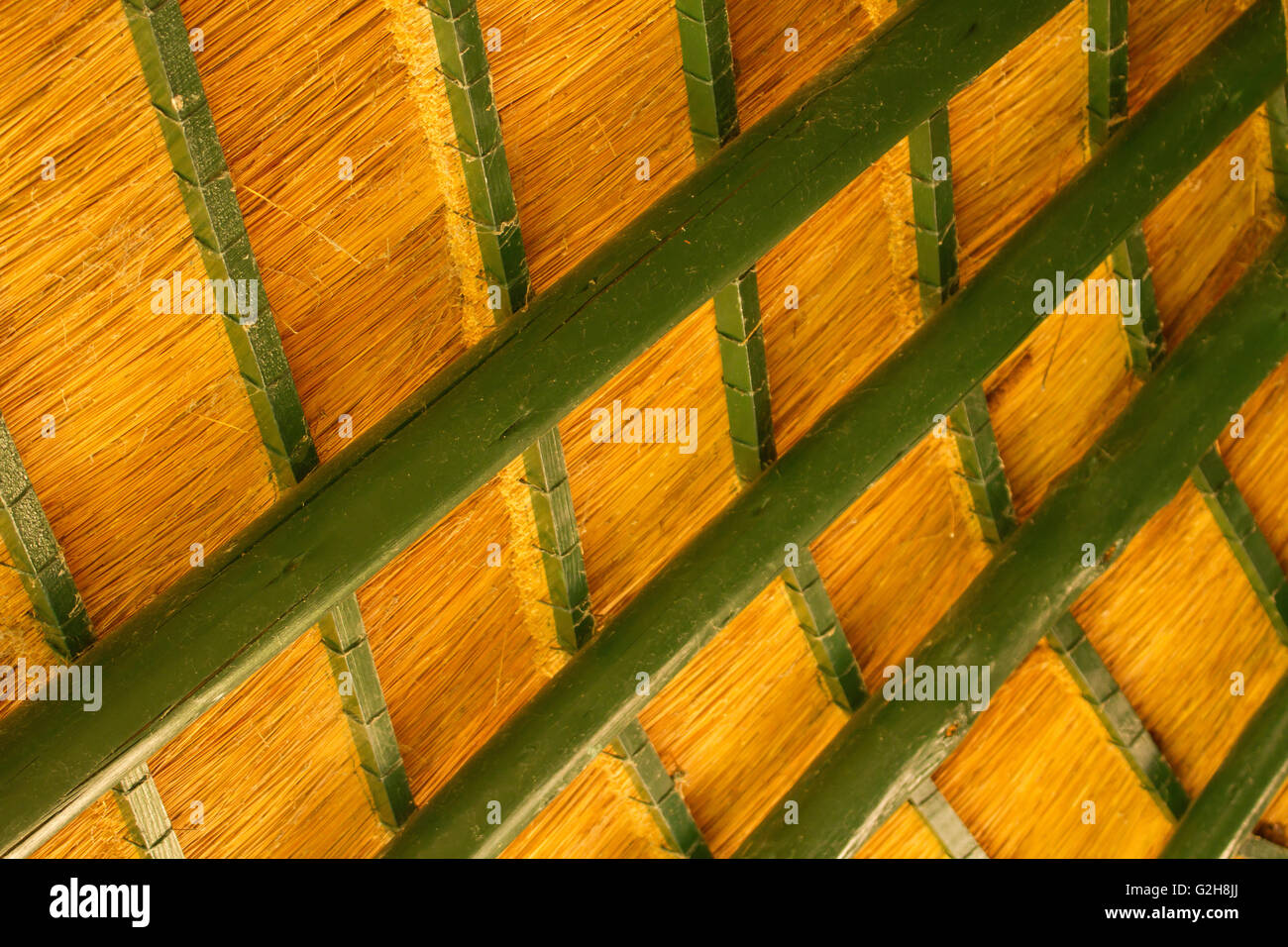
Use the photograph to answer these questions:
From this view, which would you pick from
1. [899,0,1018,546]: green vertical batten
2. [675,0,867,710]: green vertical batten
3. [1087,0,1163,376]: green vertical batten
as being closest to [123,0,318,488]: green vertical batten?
[675,0,867,710]: green vertical batten

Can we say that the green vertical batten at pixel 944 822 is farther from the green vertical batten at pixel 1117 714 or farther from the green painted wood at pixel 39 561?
the green painted wood at pixel 39 561

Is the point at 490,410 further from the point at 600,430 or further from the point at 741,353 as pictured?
the point at 741,353

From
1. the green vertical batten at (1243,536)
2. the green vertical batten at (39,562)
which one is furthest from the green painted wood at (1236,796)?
the green vertical batten at (39,562)

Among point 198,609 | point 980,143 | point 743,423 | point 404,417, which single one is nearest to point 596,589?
point 743,423

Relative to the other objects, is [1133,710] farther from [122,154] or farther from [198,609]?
[122,154]

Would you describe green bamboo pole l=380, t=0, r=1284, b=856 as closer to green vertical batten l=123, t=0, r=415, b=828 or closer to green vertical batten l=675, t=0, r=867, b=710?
green vertical batten l=675, t=0, r=867, b=710

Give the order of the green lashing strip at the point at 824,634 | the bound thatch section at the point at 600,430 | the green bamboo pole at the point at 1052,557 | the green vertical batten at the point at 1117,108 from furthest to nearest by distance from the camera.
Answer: the green vertical batten at the point at 1117,108
the green bamboo pole at the point at 1052,557
the green lashing strip at the point at 824,634
the bound thatch section at the point at 600,430
